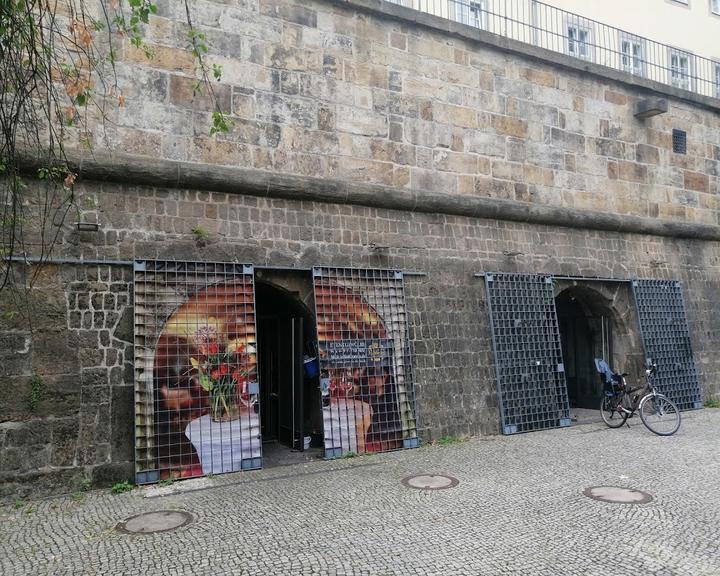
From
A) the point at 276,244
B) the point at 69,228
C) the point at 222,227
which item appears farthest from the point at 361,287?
the point at 69,228

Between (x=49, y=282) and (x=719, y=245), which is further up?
(x=719, y=245)

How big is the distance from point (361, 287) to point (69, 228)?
3746 millimetres

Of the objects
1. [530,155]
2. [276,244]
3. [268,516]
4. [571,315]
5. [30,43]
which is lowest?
[268,516]

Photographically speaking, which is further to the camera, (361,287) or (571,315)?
(571,315)

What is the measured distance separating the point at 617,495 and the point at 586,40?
1475cm

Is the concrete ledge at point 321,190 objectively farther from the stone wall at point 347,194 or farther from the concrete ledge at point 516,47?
the concrete ledge at point 516,47

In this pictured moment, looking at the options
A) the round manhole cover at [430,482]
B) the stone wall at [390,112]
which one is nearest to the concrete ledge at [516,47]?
the stone wall at [390,112]

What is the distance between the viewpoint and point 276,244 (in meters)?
8.00

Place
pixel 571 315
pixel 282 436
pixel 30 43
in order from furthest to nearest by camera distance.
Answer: pixel 571 315 → pixel 282 436 → pixel 30 43

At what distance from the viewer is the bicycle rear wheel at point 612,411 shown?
31.6 ft

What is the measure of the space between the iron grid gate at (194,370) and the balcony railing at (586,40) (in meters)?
7.87

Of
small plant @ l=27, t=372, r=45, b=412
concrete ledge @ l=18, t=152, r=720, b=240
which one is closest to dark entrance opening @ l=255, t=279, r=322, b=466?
concrete ledge @ l=18, t=152, r=720, b=240

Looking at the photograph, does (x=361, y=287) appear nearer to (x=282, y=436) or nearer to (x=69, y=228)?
(x=282, y=436)

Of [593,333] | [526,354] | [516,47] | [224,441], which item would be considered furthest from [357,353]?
[516,47]
